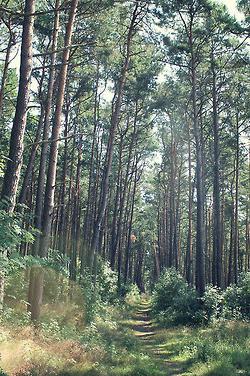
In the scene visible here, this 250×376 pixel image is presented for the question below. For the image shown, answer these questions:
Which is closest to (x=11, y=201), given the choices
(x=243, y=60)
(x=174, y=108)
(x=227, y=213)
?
(x=243, y=60)

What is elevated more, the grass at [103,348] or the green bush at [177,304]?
the green bush at [177,304]

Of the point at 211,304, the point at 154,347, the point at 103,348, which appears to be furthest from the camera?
the point at 211,304

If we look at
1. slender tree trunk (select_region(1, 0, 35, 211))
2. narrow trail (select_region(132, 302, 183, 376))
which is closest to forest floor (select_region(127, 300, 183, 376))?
narrow trail (select_region(132, 302, 183, 376))

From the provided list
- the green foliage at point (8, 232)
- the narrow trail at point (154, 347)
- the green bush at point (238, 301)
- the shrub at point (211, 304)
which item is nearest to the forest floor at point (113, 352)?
the narrow trail at point (154, 347)

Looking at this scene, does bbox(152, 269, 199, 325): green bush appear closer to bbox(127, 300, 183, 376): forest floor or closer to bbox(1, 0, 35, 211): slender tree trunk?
bbox(127, 300, 183, 376): forest floor

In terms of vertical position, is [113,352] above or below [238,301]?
below

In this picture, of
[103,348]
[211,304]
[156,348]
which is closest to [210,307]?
[211,304]

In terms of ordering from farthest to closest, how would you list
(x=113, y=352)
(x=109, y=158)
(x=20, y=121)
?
(x=109, y=158) < (x=113, y=352) < (x=20, y=121)

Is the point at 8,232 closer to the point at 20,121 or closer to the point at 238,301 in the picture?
the point at 20,121

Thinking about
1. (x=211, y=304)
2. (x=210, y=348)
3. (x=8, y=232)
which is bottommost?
(x=210, y=348)

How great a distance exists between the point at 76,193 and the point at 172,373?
2072 centimetres

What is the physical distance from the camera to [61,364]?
8.06 meters

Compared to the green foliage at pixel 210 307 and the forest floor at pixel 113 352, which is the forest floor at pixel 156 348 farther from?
the green foliage at pixel 210 307

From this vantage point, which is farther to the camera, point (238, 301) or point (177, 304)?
point (177, 304)
